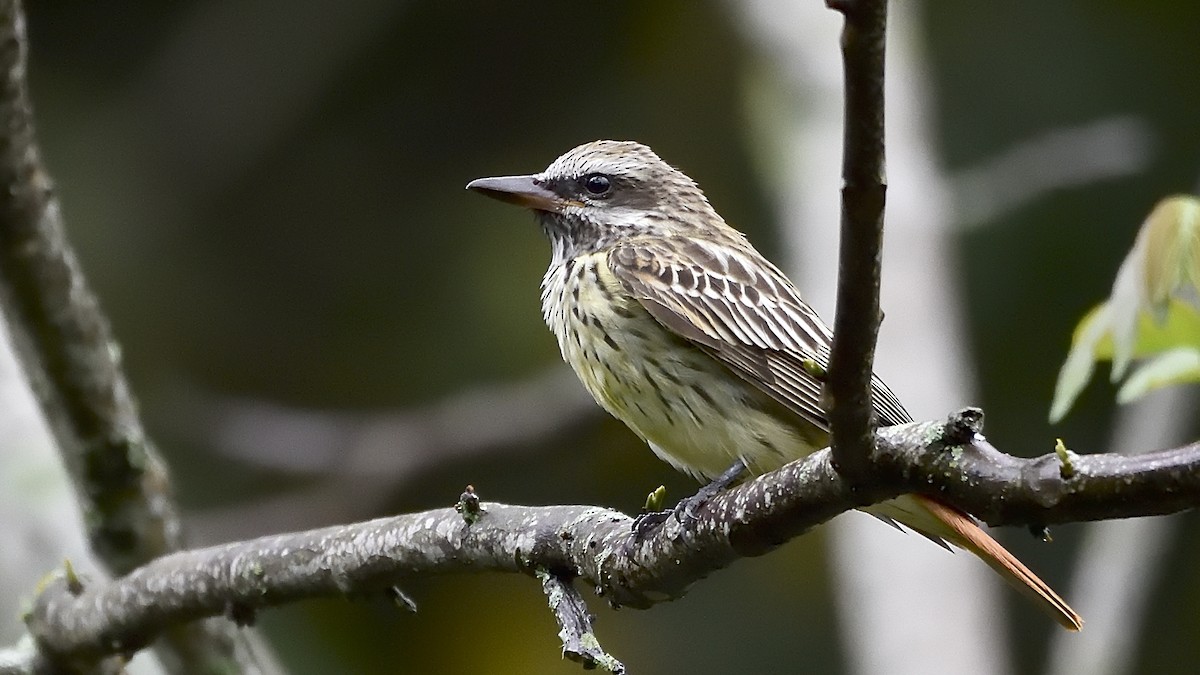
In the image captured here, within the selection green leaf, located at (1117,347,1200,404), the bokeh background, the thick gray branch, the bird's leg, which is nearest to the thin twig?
the thick gray branch

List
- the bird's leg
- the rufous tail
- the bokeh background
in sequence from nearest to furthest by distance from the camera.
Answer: the bird's leg, the rufous tail, the bokeh background

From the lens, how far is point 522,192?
4152 millimetres

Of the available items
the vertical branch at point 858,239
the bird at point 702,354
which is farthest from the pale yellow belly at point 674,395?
Answer: the vertical branch at point 858,239

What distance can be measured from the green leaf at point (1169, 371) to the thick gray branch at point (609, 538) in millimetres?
363

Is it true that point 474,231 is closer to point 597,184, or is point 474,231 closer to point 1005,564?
point 597,184

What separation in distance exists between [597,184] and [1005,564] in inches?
68.1

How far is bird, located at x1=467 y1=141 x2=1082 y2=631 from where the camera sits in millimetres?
3502

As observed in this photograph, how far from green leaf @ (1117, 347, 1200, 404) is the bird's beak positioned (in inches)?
77.2

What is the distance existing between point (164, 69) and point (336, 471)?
299 centimetres

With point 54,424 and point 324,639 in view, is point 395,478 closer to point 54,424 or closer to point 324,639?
point 324,639

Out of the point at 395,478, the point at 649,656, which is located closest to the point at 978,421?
the point at 395,478

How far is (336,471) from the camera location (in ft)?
22.2

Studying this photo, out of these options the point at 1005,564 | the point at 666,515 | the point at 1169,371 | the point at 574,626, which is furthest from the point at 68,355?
the point at 1169,371

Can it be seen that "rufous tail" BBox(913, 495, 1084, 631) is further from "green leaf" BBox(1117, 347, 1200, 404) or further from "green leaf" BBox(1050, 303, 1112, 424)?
"green leaf" BBox(1050, 303, 1112, 424)
